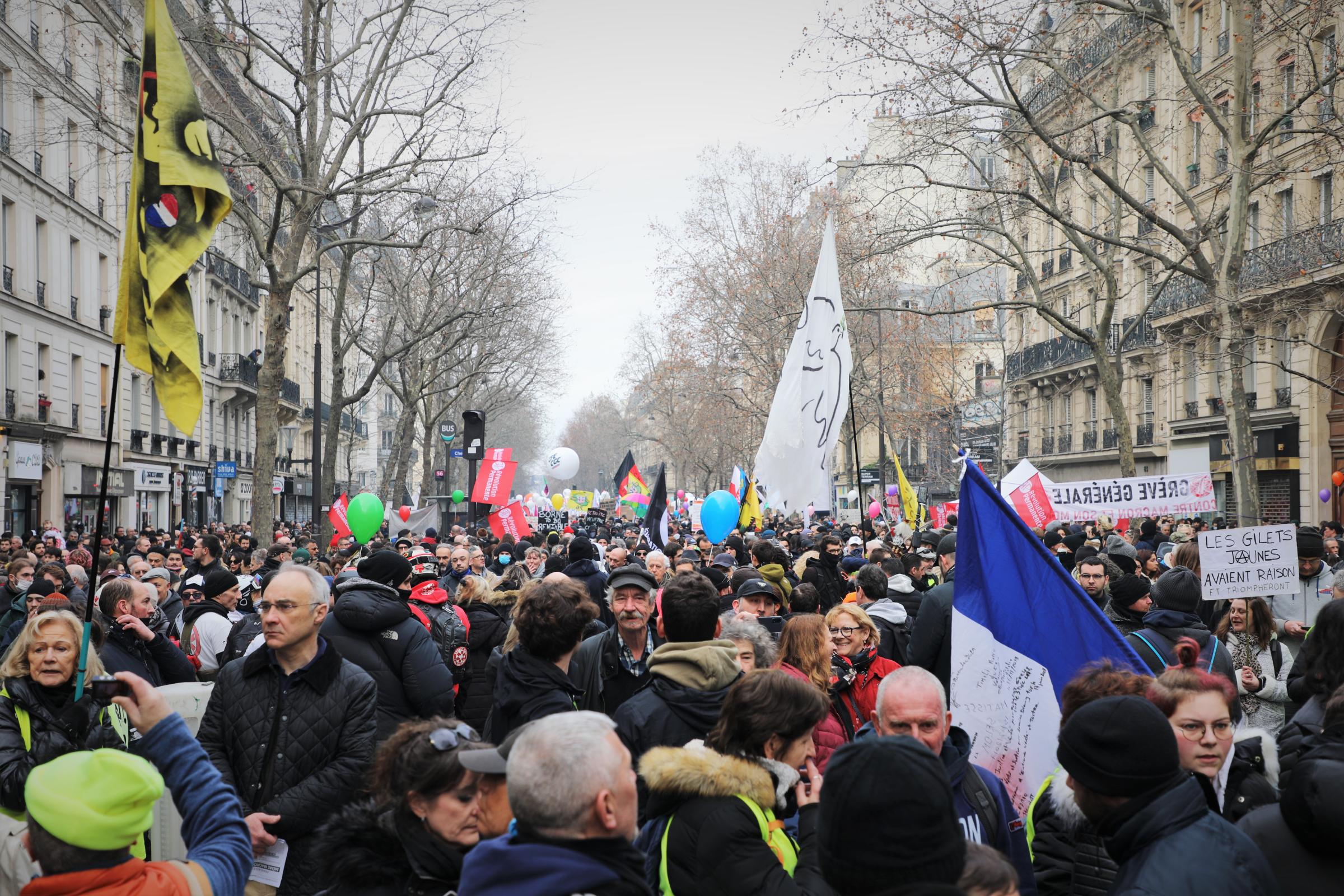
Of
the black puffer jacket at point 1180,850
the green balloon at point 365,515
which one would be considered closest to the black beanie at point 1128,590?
the black puffer jacket at point 1180,850

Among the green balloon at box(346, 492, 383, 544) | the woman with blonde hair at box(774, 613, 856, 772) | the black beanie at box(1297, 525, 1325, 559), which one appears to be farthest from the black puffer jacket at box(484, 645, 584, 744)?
the green balloon at box(346, 492, 383, 544)

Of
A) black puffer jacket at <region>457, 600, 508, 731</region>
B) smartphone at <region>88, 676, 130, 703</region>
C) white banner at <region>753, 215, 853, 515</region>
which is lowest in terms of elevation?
black puffer jacket at <region>457, 600, 508, 731</region>

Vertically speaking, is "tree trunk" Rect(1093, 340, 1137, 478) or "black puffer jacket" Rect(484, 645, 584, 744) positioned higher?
"tree trunk" Rect(1093, 340, 1137, 478)

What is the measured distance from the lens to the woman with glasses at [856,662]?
5227mm

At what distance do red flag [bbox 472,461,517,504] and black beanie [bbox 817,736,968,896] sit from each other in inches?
718

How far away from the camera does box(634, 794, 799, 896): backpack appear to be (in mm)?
3096

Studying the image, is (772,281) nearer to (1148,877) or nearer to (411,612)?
(411,612)

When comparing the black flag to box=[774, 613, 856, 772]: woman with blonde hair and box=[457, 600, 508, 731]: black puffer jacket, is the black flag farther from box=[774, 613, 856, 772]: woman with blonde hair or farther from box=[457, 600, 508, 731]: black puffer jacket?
box=[774, 613, 856, 772]: woman with blonde hair

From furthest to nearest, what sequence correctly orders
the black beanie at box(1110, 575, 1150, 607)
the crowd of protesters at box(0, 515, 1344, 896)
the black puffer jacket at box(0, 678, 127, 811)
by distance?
the black beanie at box(1110, 575, 1150, 607) < the black puffer jacket at box(0, 678, 127, 811) < the crowd of protesters at box(0, 515, 1344, 896)

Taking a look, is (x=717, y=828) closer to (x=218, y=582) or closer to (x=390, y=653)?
(x=390, y=653)

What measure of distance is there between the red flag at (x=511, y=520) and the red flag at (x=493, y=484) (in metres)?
0.19

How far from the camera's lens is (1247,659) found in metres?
6.40

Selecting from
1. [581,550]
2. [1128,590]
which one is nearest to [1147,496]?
[581,550]

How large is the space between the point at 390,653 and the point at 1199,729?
11.2 feet
